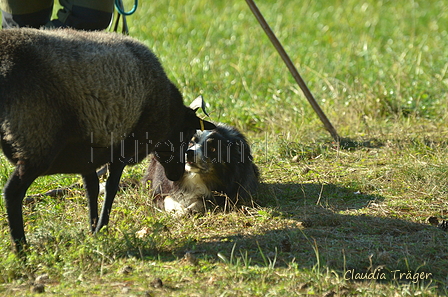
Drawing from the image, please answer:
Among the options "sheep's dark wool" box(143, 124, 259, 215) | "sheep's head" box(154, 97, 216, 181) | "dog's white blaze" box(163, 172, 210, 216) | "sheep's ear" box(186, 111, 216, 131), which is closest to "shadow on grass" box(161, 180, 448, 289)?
"sheep's dark wool" box(143, 124, 259, 215)

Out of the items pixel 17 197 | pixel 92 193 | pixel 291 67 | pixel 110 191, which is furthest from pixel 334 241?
pixel 291 67

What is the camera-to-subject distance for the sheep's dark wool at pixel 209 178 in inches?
206

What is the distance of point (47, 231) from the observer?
4.08m

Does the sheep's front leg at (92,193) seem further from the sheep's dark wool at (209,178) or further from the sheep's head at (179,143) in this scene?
the sheep's dark wool at (209,178)

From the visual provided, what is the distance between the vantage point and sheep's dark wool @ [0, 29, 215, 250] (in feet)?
11.5

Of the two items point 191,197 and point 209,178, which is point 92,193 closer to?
point 191,197

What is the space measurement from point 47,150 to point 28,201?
176 cm

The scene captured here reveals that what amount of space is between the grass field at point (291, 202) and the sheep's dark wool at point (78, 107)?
1.53 ft

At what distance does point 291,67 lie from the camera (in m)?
6.61

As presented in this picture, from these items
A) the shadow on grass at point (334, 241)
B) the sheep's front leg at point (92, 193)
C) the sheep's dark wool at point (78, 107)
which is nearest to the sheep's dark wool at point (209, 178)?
the shadow on grass at point (334, 241)

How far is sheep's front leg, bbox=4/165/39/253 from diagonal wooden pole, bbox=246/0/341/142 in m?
3.59

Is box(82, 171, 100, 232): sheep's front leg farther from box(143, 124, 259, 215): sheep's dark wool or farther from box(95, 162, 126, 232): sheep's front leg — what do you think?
box(143, 124, 259, 215): sheep's dark wool

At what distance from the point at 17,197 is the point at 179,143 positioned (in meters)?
1.56

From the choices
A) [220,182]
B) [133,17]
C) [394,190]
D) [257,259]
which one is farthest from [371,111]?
[133,17]
